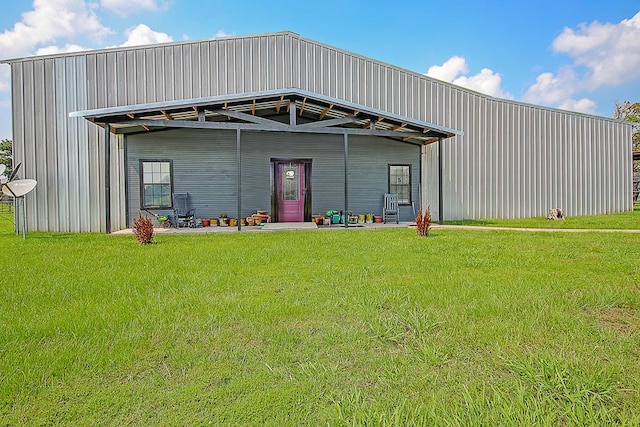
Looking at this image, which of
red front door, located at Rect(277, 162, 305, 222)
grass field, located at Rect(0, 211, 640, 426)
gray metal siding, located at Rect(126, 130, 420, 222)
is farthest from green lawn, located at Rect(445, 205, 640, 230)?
grass field, located at Rect(0, 211, 640, 426)

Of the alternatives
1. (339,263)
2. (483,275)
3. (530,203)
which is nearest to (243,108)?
(339,263)

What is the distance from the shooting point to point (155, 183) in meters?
10.5

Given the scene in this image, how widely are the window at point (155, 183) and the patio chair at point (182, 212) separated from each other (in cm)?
36

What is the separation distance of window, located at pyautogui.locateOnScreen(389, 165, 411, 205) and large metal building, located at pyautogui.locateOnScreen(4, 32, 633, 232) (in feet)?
0.15

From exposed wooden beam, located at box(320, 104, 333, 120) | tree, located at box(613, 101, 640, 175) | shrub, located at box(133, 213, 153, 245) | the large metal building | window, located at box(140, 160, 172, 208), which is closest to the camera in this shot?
shrub, located at box(133, 213, 153, 245)

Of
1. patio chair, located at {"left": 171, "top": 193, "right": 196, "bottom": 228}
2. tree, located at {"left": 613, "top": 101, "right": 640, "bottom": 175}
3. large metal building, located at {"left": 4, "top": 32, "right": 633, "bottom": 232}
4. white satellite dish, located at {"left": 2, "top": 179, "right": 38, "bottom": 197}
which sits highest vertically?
tree, located at {"left": 613, "top": 101, "right": 640, "bottom": 175}

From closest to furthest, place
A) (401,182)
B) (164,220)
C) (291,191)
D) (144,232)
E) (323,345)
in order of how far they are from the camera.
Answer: (323,345)
(144,232)
(164,220)
(291,191)
(401,182)

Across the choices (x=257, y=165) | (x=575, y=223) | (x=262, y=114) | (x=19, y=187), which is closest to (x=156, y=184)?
(x=257, y=165)

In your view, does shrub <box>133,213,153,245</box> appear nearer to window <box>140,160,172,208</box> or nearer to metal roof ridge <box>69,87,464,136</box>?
metal roof ridge <box>69,87,464,136</box>

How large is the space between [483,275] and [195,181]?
8.84 meters

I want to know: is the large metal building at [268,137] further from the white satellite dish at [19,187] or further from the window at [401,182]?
the white satellite dish at [19,187]

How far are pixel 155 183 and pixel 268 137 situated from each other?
3.56 meters

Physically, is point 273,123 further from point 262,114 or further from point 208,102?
point 262,114

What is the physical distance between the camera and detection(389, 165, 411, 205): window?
12.1 metres
